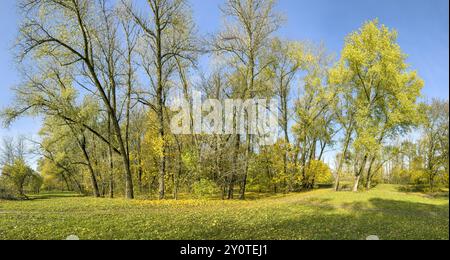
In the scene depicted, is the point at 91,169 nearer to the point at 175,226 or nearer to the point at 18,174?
the point at 18,174


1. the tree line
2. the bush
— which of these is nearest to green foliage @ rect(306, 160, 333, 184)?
the tree line

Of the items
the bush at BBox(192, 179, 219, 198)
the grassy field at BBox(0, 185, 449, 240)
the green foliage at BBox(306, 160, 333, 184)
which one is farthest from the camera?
the green foliage at BBox(306, 160, 333, 184)

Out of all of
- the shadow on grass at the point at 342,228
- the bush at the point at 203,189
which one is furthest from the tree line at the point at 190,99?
the shadow on grass at the point at 342,228

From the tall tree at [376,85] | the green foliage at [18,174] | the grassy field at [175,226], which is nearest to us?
the grassy field at [175,226]

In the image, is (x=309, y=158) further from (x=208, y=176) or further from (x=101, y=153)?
(x=101, y=153)

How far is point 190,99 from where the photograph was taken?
2288cm

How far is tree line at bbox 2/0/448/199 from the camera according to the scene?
11109 millimetres

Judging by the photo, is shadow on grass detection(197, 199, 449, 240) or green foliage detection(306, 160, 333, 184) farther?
green foliage detection(306, 160, 333, 184)

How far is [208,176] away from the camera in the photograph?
18.1m

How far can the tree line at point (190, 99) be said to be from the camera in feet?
36.4

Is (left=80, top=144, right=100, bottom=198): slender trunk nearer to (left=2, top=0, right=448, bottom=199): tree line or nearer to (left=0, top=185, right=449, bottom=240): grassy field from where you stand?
(left=2, top=0, right=448, bottom=199): tree line

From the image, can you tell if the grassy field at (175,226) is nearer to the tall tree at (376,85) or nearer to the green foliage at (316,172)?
the tall tree at (376,85)

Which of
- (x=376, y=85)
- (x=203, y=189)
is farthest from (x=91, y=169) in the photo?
(x=376, y=85)
